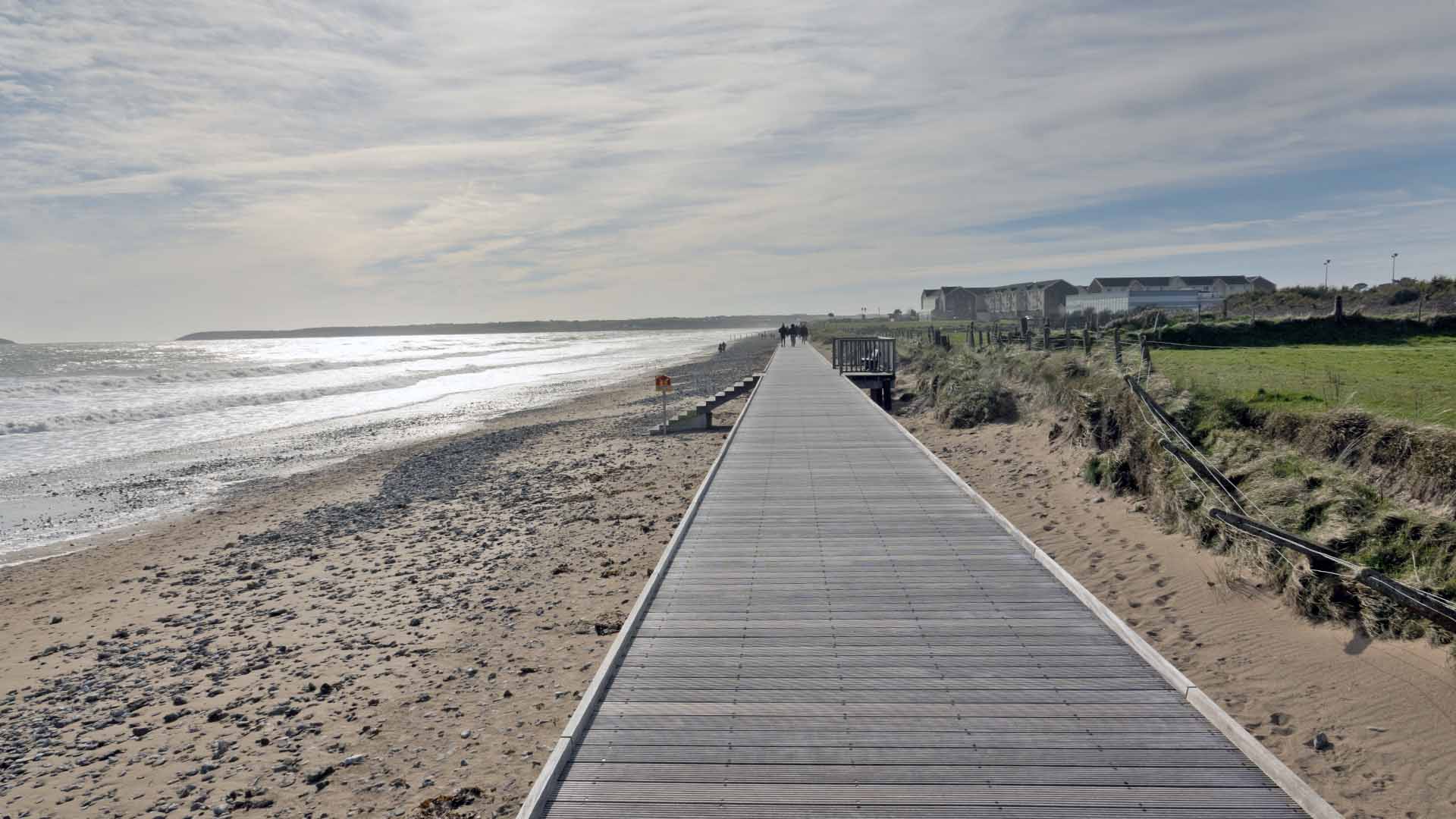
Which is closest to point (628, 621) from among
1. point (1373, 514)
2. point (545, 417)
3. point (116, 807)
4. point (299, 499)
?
point (116, 807)

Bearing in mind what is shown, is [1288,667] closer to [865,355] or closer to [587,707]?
[587,707]

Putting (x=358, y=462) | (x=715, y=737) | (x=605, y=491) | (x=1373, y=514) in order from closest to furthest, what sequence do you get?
(x=715, y=737) < (x=1373, y=514) < (x=605, y=491) < (x=358, y=462)

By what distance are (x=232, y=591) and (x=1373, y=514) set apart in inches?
476

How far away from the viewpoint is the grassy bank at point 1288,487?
6352 millimetres

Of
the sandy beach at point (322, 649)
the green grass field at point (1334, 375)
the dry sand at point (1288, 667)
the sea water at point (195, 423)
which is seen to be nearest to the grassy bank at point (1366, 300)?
the green grass field at point (1334, 375)

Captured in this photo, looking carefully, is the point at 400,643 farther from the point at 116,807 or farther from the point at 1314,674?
the point at 1314,674

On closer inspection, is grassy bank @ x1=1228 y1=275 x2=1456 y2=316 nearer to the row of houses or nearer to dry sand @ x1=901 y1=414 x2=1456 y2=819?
the row of houses

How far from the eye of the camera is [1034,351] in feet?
73.5

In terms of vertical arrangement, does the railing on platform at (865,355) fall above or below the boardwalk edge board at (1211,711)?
above

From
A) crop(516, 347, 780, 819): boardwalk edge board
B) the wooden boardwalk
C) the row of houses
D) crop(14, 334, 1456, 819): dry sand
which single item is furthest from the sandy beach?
the row of houses

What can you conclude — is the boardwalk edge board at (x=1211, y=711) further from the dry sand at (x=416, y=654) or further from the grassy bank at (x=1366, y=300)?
the grassy bank at (x=1366, y=300)

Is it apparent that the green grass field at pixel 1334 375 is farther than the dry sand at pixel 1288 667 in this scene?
Yes

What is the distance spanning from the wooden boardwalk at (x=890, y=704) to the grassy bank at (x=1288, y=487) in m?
2.19

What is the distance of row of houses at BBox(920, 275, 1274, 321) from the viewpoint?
2576 inches
